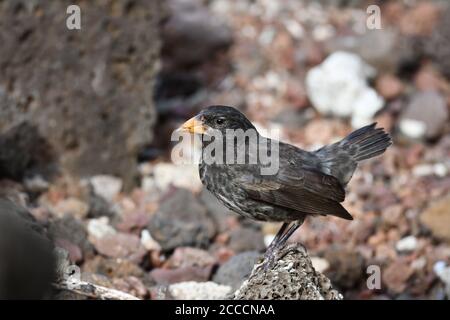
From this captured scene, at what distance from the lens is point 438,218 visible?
7.27 m

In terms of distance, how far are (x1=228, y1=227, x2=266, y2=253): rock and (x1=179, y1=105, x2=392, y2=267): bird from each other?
0.99 metres

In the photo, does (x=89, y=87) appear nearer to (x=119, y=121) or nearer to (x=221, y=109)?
(x=119, y=121)

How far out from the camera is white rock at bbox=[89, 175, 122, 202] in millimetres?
7527

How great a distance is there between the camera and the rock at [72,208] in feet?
22.6

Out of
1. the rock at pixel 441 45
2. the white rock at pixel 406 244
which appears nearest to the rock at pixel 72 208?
the white rock at pixel 406 244

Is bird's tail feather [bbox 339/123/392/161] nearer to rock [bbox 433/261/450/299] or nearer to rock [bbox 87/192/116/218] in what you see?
rock [bbox 433/261/450/299]

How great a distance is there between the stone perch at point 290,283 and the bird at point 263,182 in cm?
33

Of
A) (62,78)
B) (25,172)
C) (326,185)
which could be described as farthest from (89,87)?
(326,185)

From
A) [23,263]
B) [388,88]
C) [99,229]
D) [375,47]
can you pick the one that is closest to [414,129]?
[388,88]

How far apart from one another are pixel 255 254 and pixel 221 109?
1.16 m

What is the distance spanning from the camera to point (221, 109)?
560 cm

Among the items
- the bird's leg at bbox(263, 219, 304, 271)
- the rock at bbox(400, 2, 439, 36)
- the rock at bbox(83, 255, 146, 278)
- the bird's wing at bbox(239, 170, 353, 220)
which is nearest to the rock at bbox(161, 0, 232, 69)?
the rock at bbox(400, 2, 439, 36)

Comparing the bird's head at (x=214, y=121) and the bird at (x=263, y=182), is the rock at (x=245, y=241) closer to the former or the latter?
the bird at (x=263, y=182)

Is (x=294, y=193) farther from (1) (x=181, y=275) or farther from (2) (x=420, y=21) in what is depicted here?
(2) (x=420, y=21)
